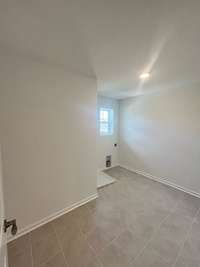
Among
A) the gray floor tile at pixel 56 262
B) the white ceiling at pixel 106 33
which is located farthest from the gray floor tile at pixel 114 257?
the white ceiling at pixel 106 33

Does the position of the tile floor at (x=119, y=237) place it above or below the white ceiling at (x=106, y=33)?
below

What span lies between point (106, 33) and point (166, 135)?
2.68 m

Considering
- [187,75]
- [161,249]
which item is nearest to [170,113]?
[187,75]

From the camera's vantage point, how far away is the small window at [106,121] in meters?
4.07

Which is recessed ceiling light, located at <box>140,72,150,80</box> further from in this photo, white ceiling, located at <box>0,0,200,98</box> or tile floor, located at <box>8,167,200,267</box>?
tile floor, located at <box>8,167,200,267</box>

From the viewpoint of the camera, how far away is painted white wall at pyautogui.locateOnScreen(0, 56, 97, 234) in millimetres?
1610

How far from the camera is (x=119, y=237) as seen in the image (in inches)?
66.8

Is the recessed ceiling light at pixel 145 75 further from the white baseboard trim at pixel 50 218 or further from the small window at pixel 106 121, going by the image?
the white baseboard trim at pixel 50 218

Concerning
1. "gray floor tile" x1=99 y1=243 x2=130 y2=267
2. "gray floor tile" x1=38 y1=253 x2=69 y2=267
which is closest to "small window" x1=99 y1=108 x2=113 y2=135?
"gray floor tile" x1=99 y1=243 x2=130 y2=267

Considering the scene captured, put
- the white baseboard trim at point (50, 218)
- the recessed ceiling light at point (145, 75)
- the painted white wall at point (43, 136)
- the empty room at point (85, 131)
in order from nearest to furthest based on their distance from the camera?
the empty room at point (85, 131) < the painted white wall at point (43, 136) < the white baseboard trim at point (50, 218) < the recessed ceiling light at point (145, 75)

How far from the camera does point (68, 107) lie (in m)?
2.08

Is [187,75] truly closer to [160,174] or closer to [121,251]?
[160,174]

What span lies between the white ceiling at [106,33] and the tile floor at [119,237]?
235 centimetres

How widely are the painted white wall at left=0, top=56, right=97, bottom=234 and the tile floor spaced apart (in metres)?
0.32
